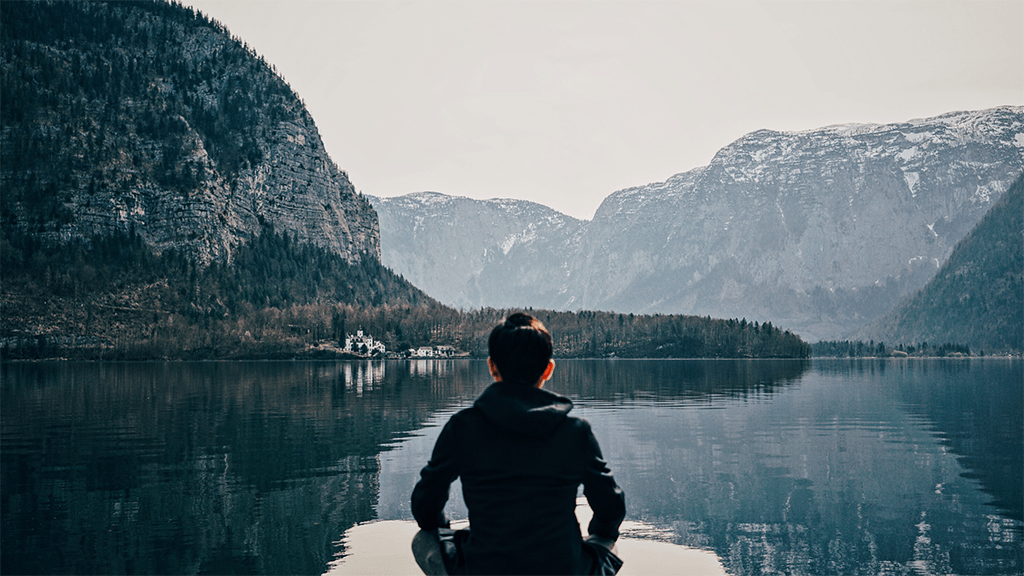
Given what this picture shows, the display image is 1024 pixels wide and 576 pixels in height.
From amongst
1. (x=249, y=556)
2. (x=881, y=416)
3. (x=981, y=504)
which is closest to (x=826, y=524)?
(x=981, y=504)

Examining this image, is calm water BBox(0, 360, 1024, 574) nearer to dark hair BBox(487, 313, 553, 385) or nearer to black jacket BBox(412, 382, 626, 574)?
black jacket BBox(412, 382, 626, 574)

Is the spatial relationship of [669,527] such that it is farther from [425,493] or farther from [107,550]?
[425,493]

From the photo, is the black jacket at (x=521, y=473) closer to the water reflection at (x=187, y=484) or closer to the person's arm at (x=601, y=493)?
the person's arm at (x=601, y=493)

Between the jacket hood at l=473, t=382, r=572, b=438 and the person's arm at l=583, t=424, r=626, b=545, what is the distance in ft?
1.27

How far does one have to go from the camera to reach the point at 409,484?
4059cm

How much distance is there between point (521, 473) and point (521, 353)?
4.04ft

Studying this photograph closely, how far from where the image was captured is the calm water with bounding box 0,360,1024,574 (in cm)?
2747

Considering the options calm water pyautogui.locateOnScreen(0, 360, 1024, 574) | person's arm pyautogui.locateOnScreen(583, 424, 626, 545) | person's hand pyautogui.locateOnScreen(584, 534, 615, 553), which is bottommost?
calm water pyautogui.locateOnScreen(0, 360, 1024, 574)

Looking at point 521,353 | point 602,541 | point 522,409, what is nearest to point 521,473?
point 522,409

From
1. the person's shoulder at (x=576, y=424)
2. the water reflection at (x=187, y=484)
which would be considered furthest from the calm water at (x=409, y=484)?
the person's shoulder at (x=576, y=424)

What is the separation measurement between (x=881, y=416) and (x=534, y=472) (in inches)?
3406

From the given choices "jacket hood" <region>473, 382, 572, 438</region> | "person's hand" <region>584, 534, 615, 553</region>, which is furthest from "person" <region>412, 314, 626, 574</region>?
"person's hand" <region>584, 534, 615, 553</region>

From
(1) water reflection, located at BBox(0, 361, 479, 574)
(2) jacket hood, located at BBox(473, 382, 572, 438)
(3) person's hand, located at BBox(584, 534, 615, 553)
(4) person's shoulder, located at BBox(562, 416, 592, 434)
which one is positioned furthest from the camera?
(1) water reflection, located at BBox(0, 361, 479, 574)

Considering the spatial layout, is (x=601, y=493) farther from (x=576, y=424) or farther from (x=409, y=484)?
(x=409, y=484)
